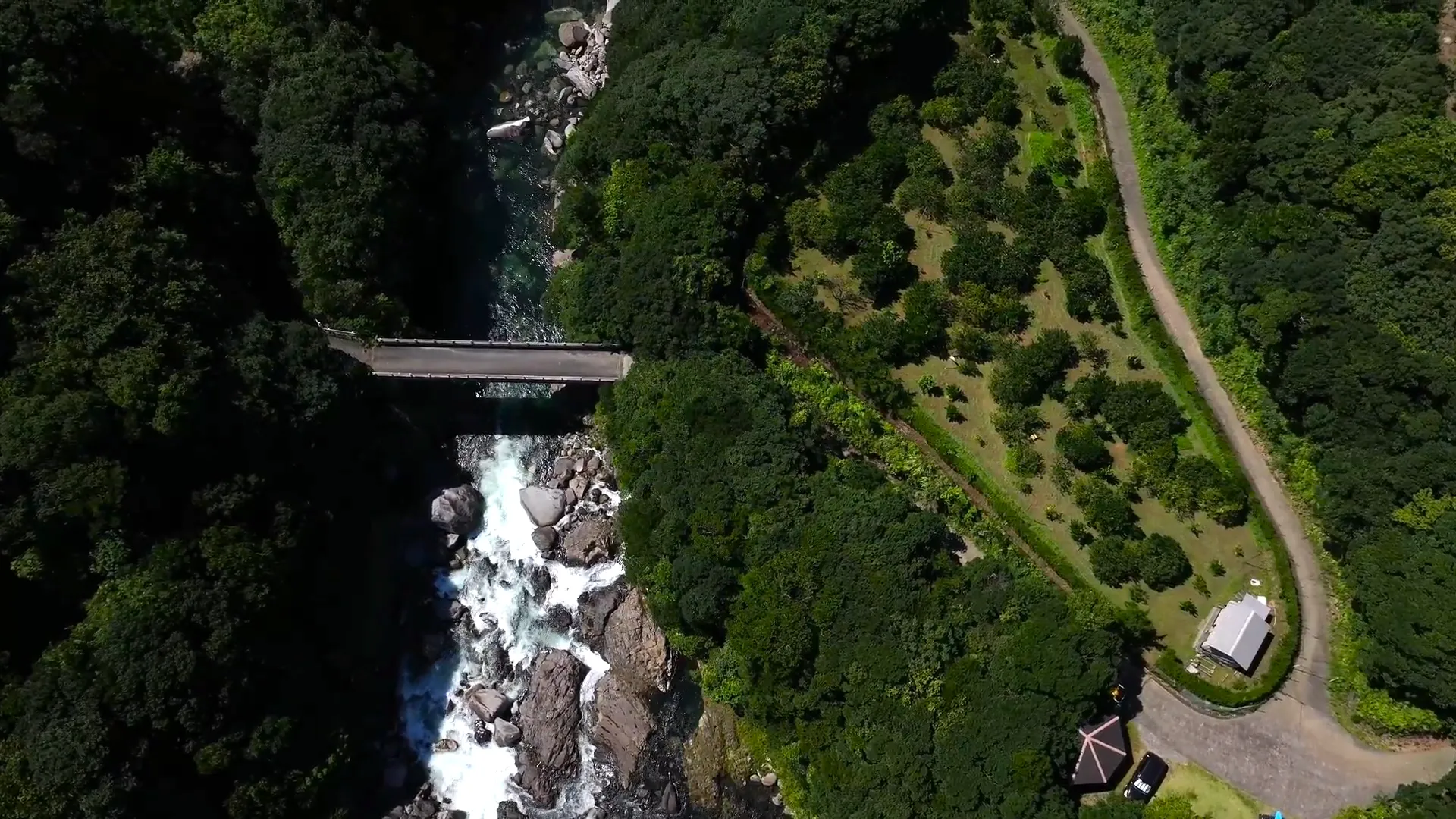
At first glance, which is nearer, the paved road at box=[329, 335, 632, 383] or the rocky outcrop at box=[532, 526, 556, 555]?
the paved road at box=[329, 335, 632, 383]

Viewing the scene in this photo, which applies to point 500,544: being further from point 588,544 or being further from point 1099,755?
point 1099,755

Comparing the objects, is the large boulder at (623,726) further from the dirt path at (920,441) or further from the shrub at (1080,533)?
the shrub at (1080,533)

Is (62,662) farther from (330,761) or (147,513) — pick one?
(330,761)

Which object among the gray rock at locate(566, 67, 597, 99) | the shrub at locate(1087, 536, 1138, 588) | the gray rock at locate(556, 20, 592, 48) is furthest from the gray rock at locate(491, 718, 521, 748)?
the gray rock at locate(556, 20, 592, 48)

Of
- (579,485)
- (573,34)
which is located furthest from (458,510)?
(573,34)

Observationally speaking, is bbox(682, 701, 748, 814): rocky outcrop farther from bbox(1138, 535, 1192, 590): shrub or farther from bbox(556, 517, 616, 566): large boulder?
bbox(1138, 535, 1192, 590): shrub
